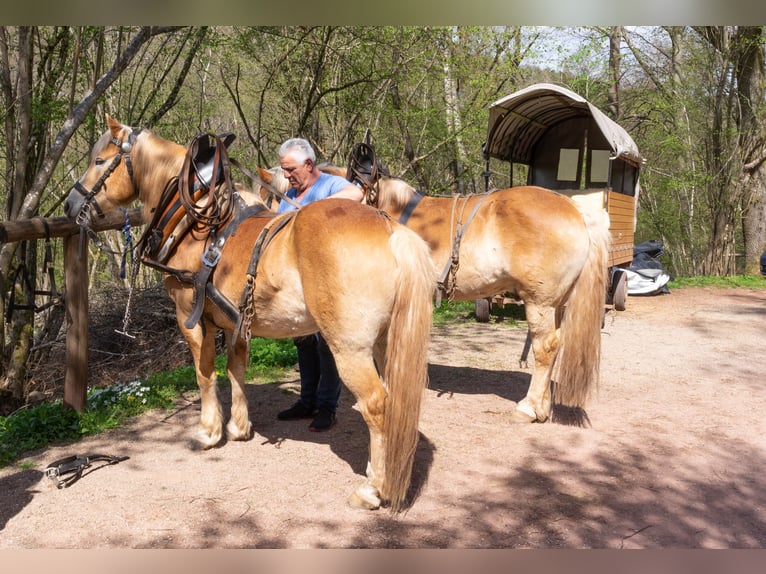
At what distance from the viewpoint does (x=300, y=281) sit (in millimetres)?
3287

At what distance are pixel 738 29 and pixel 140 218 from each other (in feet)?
48.4

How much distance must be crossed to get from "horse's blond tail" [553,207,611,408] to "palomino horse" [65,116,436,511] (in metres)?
1.65

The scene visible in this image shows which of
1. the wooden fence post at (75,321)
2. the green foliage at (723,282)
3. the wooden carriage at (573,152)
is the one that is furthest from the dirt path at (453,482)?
the green foliage at (723,282)

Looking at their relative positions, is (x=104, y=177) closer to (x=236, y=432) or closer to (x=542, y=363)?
(x=236, y=432)

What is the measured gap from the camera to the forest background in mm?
7695

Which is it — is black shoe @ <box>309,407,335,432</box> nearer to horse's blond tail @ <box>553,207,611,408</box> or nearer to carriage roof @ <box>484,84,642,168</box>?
horse's blond tail @ <box>553,207,611,408</box>

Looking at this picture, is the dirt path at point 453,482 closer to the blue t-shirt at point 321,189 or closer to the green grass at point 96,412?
the green grass at point 96,412

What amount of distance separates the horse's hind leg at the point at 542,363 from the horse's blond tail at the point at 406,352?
1831 mm

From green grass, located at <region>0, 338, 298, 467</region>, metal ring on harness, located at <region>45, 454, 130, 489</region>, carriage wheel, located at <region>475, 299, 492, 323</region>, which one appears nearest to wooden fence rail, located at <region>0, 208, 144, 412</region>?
green grass, located at <region>0, 338, 298, 467</region>

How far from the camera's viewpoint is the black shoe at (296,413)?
473cm

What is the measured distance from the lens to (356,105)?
1123 centimetres

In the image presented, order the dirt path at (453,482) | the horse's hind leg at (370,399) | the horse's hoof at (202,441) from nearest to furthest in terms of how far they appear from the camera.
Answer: the dirt path at (453,482) < the horse's hind leg at (370,399) < the horse's hoof at (202,441)

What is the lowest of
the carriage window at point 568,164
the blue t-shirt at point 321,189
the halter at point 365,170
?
the blue t-shirt at point 321,189

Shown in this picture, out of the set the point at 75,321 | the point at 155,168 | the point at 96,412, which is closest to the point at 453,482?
A: the point at 155,168
